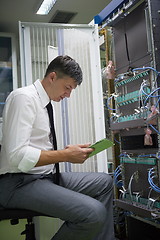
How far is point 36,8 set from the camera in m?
3.43

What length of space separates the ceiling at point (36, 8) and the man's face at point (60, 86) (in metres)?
2.26

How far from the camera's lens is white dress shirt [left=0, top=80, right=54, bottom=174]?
1162 millimetres

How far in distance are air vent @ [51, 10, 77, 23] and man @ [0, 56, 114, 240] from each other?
8.39 ft

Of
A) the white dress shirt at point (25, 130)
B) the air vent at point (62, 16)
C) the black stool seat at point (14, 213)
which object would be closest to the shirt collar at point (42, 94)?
the white dress shirt at point (25, 130)

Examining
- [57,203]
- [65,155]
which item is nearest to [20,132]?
[65,155]

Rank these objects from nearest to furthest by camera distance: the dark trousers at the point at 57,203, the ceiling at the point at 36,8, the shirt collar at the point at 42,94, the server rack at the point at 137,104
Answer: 1. the dark trousers at the point at 57,203
2. the shirt collar at the point at 42,94
3. the server rack at the point at 137,104
4. the ceiling at the point at 36,8

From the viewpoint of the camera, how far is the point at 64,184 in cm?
146

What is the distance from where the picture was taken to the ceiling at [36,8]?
3.32 m

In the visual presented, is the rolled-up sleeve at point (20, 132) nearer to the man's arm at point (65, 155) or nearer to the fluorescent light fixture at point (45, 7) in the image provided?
the man's arm at point (65, 155)

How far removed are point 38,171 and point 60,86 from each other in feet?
1.51

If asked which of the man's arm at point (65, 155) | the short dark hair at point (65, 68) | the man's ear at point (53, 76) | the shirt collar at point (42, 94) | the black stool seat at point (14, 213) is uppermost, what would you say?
the short dark hair at point (65, 68)

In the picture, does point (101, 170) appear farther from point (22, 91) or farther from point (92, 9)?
point (92, 9)

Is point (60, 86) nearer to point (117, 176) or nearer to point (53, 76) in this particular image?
point (53, 76)

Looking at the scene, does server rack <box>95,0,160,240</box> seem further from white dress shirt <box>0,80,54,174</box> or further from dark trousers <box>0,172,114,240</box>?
white dress shirt <box>0,80,54,174</box>
